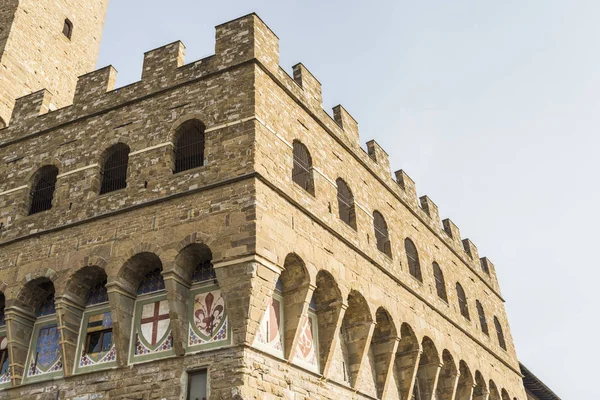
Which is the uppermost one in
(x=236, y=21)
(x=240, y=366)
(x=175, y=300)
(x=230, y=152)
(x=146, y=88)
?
(x=236, y=21)

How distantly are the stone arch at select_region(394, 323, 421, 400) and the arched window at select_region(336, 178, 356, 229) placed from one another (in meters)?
2.86

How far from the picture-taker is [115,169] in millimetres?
12195

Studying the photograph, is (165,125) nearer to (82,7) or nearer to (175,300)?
(175,300)

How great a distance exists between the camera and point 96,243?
10891mm

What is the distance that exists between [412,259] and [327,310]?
530cm

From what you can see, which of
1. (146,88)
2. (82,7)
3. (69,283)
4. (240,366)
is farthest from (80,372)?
(82,7)

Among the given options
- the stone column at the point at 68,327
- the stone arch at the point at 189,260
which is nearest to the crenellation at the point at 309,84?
the stone arch at the point at 189,260

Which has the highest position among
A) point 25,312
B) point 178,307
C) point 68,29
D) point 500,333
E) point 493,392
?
point 68,29

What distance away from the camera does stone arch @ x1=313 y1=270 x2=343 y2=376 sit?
37.3 ft

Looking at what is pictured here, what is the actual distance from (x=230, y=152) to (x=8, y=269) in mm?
5097

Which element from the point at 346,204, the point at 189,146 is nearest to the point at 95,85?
the point at 189,146

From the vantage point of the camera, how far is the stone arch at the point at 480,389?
1752cm

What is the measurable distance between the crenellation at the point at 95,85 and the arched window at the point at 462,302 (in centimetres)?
1217

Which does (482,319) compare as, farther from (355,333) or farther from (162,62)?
(162,62)
